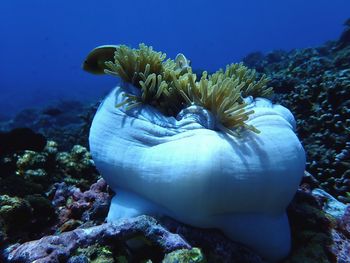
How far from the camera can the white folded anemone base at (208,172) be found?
2496 millimetres

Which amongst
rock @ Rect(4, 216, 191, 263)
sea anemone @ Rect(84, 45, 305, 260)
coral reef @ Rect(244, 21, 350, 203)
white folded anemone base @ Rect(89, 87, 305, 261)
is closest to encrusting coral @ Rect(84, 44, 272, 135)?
sea anemone @ Rect(84, 45, 305, 260)

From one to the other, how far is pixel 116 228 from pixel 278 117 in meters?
1.67

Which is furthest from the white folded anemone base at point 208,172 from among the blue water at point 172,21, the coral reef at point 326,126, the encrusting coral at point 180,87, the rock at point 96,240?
the blue water at point 172,21

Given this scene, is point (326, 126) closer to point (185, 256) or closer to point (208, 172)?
point (208, 172)

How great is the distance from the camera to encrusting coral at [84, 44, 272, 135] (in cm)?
285

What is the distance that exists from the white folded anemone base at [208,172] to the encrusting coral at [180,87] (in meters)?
0.13

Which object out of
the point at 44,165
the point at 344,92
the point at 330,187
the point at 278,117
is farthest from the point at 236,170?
the point at 344,92

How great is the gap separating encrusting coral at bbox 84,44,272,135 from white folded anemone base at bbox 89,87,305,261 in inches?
5.2

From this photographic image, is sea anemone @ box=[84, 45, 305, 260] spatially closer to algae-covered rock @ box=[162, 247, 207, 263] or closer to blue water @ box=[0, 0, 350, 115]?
algae-covered rock @ box=[162, 247, 207, 263]

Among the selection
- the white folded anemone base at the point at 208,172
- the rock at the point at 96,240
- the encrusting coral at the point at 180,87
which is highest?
the encrusting coral at the point at 180,87

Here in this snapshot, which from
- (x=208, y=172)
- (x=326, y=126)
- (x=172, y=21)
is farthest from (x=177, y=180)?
(x=172, y=21)

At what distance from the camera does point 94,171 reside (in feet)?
15.5

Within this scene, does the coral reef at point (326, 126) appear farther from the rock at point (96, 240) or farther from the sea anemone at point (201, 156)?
the rock at point (96, 240)

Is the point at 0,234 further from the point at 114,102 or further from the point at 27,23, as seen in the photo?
the point at 27,23
